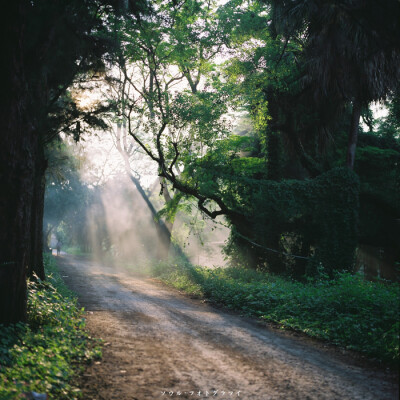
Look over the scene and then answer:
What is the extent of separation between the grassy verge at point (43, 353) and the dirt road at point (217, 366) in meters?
0.28

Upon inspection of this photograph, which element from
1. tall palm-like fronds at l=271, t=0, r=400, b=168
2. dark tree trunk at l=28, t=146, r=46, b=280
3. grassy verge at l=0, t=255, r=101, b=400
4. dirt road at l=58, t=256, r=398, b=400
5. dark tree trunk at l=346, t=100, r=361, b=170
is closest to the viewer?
grassy verge at l=0, t=255, r=101, b=400

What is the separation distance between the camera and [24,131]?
5.97 metres

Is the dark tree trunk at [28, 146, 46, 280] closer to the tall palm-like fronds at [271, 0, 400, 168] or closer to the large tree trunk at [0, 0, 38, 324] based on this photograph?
the large tree trunk at [0, 0, 38, 324]

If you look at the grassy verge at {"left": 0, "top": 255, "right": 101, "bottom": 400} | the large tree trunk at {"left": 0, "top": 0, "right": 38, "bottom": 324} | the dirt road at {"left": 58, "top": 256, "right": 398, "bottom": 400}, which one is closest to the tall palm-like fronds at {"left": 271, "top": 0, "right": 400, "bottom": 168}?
the large tree trunk at {"left": 0, "top": 0, "right": 38, "bottom": 324}

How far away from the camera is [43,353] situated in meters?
4.78

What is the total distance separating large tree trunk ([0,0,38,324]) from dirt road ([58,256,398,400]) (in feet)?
5.82

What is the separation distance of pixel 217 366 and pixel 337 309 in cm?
398

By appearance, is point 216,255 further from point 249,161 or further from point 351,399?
point 351,399

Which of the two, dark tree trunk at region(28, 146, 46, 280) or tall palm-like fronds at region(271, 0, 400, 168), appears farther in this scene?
dark tree trunk at region(28, 146, 46, 280)

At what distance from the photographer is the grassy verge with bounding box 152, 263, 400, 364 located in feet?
19.1

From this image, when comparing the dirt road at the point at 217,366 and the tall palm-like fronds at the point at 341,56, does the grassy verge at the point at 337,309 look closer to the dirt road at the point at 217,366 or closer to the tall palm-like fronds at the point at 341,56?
the dirt road at the point at 217,366

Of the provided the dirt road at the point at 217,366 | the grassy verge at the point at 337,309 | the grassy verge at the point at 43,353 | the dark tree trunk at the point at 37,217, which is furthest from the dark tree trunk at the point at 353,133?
the grassy verge at the point at 43,353

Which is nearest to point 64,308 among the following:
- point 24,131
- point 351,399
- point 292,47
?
point 24,131

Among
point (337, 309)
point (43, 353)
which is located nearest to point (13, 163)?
point (43, 353)
